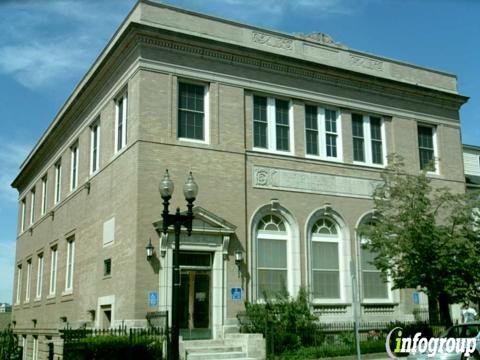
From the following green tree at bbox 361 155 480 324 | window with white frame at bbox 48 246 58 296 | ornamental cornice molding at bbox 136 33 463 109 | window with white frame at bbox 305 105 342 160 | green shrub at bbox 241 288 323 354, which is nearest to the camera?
green tree at bbox 361 155 480 324

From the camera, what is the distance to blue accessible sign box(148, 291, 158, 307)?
22.6 metres

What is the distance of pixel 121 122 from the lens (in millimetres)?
27000

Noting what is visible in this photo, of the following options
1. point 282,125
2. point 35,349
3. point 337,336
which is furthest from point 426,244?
point 35,349

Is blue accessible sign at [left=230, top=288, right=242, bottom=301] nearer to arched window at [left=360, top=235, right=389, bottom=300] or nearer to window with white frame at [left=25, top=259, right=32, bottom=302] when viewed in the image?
arched window at [left=360, top=235, right=389, bottom=300]

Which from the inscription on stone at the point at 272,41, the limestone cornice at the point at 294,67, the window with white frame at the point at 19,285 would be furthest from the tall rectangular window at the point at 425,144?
the window with white frame at the point at 19,285

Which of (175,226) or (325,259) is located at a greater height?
(325,259)

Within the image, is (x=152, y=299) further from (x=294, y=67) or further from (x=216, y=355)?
(x=294, y=67)

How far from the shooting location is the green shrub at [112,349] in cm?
1844

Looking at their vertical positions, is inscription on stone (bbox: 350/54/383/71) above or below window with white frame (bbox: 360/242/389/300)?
above

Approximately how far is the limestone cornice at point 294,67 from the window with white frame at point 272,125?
1448mm

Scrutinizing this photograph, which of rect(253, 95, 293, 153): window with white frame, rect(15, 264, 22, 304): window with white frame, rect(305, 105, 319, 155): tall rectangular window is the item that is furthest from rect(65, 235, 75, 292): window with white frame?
rect(15, 264, 22, 304): window with white frame

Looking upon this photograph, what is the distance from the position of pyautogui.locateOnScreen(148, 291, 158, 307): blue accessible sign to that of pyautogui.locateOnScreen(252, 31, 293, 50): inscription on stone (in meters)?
11.7

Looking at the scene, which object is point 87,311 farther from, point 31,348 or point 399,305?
point 399,305

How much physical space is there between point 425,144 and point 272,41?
9.66 metres
